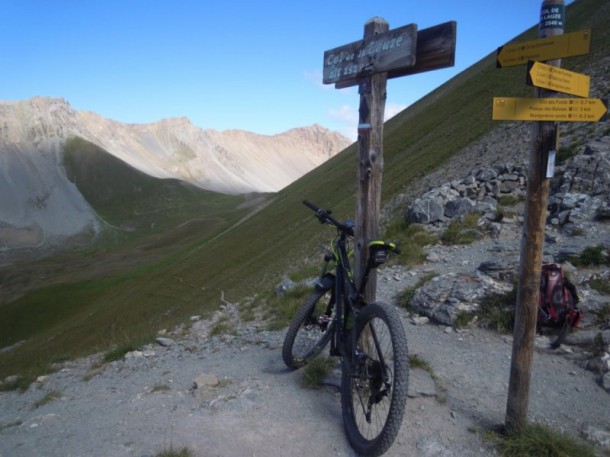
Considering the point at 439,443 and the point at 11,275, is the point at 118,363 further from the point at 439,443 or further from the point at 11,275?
the point at 11,275

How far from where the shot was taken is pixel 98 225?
125 m

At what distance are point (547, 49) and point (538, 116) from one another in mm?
613

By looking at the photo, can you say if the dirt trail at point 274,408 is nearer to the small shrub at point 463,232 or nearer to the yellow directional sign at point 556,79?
the yellow directional sign at point 556,79

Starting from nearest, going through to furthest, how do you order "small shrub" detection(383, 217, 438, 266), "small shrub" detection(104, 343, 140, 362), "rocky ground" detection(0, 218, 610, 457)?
"rocky ground" detection(0, 218, 610, 457), "small shrub" detection(104, 343, 140, 362), "small shrub" detection(383, 217, 438, 266)

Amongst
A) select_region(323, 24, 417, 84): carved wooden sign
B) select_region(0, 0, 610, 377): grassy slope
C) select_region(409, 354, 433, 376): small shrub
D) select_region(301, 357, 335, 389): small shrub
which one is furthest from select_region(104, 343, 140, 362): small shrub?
select_region(0, 0, 610, 377): grassy slope

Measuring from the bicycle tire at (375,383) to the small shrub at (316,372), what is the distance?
2.90 feet

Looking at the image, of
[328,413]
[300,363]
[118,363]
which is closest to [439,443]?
[328,413]

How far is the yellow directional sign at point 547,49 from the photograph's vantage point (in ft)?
13.4

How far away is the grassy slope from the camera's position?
31.2m

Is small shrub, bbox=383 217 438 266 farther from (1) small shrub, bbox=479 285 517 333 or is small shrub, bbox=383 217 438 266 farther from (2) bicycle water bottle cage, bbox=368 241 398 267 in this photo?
(2) bicycle water bottle cage, bbox=368 241 398 267

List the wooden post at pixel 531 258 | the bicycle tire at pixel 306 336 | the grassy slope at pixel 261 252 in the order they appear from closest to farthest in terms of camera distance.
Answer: the wooden post at pixel 531 258
the bicycle tire at pixel 306 336
the grassy slope at pixel 261 252

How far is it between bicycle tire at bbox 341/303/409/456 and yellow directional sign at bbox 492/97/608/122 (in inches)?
86.7

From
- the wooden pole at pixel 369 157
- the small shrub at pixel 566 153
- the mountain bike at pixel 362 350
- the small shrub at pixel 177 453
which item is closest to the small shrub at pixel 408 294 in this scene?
the mountain bike at pixel 362 350

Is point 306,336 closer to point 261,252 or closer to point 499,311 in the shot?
point 499,311
